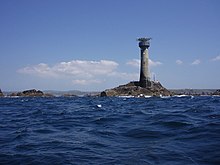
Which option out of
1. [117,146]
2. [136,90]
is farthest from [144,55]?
[117,146]

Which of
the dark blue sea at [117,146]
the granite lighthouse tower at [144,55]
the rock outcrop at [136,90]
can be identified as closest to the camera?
the dark blue sea at [117,146]

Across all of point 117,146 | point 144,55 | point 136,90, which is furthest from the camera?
point 136,90

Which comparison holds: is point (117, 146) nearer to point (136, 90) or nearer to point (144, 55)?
point (144, 55)

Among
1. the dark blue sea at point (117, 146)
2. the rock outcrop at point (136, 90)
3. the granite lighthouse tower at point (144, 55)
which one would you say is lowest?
the dark blue sea at point (117, 146)

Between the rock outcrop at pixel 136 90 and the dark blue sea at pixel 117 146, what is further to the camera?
the rock outcrop at pixel 136 90

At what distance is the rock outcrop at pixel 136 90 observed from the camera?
106625mm

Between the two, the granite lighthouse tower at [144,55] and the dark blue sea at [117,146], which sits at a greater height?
the granite lighthouse tower at [144,55]

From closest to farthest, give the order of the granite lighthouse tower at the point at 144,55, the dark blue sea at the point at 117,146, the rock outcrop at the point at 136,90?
1. the dark blue sea at the point at 117,146
2. the granite lighthouse tower at the point at 144,55
3. the rock outcrop at the point at 136,90

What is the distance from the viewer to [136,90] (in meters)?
108

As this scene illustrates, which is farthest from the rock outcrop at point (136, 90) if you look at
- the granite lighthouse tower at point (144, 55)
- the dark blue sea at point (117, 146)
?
the dark blue sea at point (117, 146)

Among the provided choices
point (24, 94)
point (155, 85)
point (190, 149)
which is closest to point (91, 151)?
point (190, 149)

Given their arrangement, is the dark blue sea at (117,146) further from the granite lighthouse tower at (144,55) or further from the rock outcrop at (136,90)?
the rock outcrop at (136,90)

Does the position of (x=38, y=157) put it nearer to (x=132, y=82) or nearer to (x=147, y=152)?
(x=147, y=152)

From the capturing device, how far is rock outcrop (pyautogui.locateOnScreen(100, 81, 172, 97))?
107 meters
